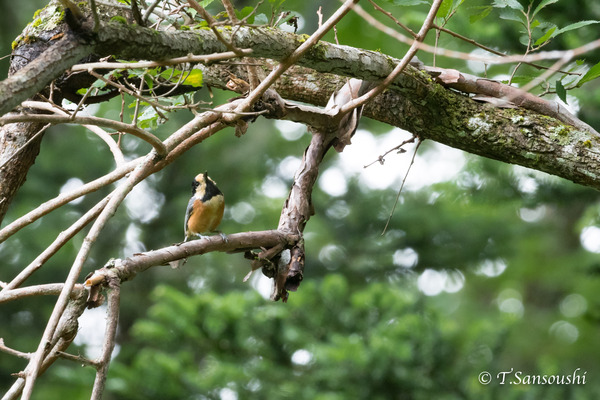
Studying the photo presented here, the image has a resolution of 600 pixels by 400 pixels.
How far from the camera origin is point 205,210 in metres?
3.41

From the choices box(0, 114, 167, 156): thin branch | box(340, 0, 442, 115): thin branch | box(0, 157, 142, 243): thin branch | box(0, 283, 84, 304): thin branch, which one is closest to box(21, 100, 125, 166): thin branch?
box(0, 157, 142, 243): thin branch

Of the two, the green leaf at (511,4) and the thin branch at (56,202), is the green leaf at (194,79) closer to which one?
the thin branch at (56,202)

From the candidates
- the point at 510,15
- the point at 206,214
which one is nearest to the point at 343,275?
the point at 206,214

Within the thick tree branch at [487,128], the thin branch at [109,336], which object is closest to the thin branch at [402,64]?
the thick tree branch at [487,128]

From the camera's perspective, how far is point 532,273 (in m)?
10.6

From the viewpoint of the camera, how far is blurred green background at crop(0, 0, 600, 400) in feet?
17.2

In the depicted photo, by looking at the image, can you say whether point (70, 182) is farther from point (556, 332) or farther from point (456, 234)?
point (556, 332)

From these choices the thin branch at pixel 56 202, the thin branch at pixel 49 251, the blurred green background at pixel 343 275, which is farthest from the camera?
the blurred green background at pixel 343 275

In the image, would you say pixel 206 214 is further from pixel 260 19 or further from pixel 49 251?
pixel 260 19

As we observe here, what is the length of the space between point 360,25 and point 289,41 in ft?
23.6

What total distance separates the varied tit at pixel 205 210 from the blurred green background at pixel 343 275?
5.13 ft

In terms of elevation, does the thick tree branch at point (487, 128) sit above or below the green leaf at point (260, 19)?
below

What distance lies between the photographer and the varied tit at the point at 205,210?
3400mm

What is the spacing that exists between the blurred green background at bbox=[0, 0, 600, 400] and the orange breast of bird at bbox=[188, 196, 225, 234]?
1559 mm
